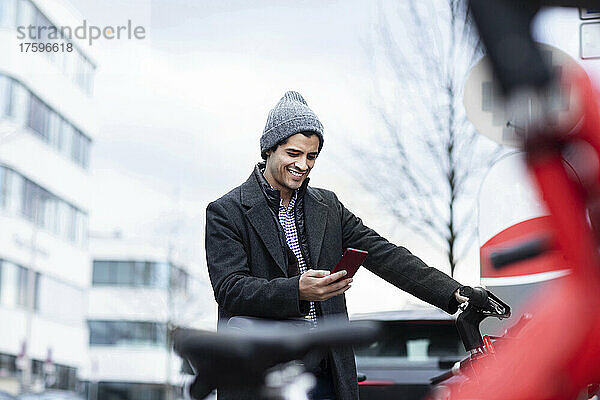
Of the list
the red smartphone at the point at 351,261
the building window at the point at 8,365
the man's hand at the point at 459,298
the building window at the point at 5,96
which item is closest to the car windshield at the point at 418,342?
the man's hand at the point at 459,298

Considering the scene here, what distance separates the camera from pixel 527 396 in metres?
1.49

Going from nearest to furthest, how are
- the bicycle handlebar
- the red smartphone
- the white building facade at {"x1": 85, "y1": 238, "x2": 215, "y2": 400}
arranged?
the bicycle handlebar → the red smartphone → the white building facade at {"x1": 85, "y1": 238, "x2": 215, "y2": 400}

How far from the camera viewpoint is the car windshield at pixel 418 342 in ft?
25.2

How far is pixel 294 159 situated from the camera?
11.8 ft

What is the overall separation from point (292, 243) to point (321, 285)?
1.96 ft

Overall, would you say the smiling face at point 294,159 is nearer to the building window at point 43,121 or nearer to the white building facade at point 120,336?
the building window at point 43,121

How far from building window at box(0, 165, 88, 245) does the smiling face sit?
44.7 metres

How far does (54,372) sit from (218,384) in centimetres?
5463

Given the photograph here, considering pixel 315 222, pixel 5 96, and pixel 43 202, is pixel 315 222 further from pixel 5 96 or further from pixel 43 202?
pixel 43 202

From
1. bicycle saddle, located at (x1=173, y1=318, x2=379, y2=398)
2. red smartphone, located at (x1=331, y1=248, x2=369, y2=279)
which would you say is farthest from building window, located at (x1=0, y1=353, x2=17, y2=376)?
bicycle saddle, located at (x1=173, y1=318, x2=379, y2=398)

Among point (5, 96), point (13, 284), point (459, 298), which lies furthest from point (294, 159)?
point (5, 96)

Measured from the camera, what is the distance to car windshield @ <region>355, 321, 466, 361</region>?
303 inches

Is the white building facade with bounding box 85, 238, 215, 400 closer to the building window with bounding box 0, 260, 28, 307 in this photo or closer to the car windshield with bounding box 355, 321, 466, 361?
the building window with bounding box 0, 260, 28, 307

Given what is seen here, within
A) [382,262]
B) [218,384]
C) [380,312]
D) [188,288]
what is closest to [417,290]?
[382,262]
